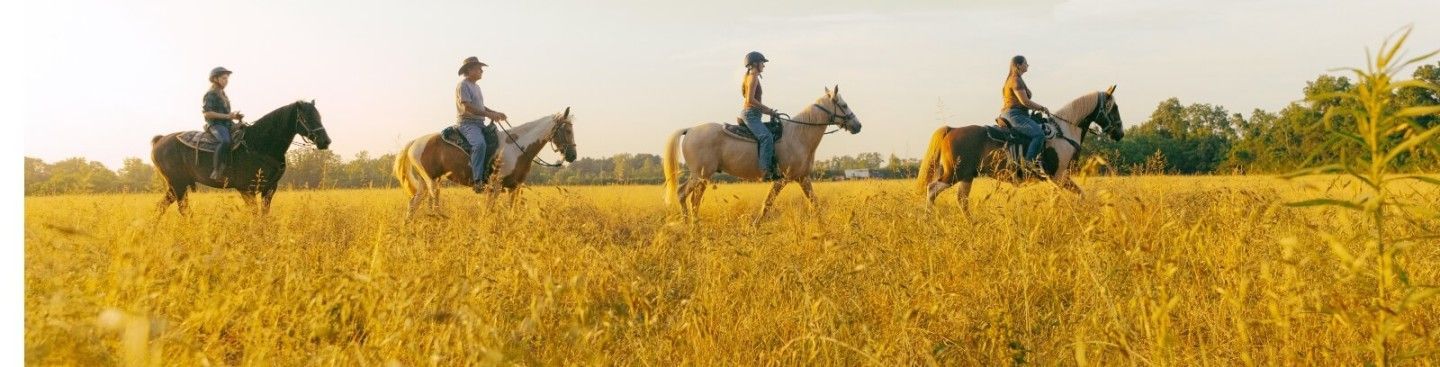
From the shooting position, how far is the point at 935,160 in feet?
33.5

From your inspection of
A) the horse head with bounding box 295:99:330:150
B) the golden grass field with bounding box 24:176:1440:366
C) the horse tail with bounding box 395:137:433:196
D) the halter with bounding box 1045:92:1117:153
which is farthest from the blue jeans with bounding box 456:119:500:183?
the halter with bounding box 1045:92:1117:153

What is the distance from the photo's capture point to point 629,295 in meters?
2.83

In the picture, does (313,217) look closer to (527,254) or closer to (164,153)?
(164,153)

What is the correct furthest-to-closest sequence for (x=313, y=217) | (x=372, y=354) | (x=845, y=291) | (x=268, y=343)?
(x=313, y=217) < (x=845, y=291) < (x=268, y=343) < (x=372, y=354)

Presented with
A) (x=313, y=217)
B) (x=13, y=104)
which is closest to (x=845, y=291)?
(x=13, y=104)

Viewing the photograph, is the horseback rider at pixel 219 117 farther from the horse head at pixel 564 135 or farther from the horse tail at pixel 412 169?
the horse head at pixel 564 135

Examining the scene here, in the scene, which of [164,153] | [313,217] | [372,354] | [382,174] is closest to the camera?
[372,354]

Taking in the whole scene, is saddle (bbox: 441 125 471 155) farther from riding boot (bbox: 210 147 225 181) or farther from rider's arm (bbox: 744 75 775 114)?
rider's arm (bbox: 744 75 775 114)

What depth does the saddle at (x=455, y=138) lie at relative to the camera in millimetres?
9672

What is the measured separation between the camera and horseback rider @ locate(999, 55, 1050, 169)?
955cm

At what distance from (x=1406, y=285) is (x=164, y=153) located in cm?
1098

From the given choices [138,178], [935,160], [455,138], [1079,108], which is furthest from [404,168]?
[1079,108]

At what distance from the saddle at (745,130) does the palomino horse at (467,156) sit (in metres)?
1.89

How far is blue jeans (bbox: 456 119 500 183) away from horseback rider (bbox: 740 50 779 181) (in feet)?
9.73
